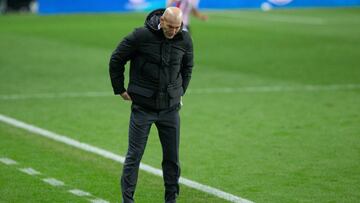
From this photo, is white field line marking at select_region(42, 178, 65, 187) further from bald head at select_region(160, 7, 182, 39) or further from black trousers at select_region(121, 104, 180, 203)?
bald head at select_region(160, 7, 182, 39)

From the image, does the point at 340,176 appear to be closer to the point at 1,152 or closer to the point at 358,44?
the point at 1,152

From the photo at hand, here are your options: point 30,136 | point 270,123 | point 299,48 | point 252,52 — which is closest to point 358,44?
point 299,48

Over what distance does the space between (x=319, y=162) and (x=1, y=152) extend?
14.2 ft

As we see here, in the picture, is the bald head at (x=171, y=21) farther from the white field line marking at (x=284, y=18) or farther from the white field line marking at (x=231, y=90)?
the white field line marking at (x=284, y=18)

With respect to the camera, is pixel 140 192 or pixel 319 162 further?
pixel 319 162

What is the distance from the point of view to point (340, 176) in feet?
34.8

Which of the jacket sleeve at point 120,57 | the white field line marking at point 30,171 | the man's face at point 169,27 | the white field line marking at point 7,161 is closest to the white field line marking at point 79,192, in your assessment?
the white field line marking at point 30,171

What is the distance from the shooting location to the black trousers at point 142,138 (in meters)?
8.73

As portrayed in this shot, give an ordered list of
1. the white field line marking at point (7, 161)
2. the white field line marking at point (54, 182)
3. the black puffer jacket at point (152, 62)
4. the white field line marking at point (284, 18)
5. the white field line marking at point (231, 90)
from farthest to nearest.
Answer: the white field line marking at point (284, 18) < the white field line marking at point (231, 90) < the white field line marking at point (7, 161) < the white field line marking at point (54, 182) < the black puffer jacket at point (152, 62)

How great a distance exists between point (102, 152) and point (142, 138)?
11.4 feet

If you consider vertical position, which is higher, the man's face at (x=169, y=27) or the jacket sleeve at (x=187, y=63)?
the man's face at (x=169, y=27)

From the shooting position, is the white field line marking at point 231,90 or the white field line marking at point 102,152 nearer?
the white field line marking at point 102,152

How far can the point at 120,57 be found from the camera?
340 inches

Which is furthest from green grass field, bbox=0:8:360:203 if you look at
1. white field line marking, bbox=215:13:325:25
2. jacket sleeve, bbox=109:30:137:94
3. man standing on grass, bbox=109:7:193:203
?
white field line marking, bbox=215:13:325:25
